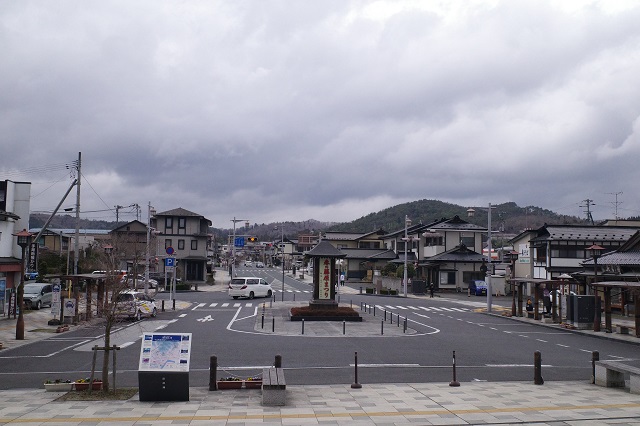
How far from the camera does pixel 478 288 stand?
64500 millimetres

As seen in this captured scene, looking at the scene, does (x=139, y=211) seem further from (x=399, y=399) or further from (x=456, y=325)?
(x=399, y=399)

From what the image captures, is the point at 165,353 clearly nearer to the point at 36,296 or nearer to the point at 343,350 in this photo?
the point at 343,350

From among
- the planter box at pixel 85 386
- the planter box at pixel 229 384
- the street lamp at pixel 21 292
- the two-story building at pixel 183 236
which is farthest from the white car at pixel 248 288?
Answer: the planter box at pixel 85 386

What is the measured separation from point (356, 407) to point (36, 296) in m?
34.0

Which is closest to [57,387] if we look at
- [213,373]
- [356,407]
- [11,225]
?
[213,373]

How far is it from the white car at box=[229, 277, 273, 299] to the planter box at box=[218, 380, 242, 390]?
3769 cm

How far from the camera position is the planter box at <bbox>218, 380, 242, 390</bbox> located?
48.7ft

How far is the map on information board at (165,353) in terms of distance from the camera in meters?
13.5

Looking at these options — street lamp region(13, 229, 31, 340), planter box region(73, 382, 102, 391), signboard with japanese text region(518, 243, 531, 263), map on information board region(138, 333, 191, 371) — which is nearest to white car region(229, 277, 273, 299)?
street lamp region(13, 229, 31, 340)

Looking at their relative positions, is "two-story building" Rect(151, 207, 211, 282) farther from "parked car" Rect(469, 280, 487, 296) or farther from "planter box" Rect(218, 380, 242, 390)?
"planter box" Rect(218, 380, 242, 390)

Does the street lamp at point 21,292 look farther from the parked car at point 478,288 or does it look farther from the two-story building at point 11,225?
the parked car at point 478,288

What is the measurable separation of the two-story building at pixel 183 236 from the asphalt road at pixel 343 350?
133 ft

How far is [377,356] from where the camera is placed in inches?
833

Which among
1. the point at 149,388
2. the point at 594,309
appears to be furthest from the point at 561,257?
the point at 149,388
